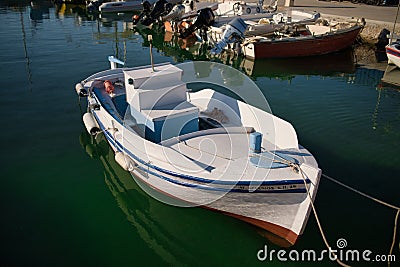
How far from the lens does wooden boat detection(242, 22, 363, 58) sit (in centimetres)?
1888

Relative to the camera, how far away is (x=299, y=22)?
2189 centimetres

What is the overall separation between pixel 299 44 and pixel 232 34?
11.8 ft

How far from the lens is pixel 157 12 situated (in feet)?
97.1

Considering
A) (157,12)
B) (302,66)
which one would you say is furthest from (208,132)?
(157,12)

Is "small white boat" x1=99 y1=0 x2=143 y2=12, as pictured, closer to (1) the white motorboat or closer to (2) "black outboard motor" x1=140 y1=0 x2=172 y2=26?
(1) the white motorboat

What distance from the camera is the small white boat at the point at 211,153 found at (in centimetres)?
620

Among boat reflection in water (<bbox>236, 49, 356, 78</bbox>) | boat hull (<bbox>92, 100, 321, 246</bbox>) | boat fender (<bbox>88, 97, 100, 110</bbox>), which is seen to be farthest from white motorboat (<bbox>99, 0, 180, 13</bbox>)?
boat hull (<bbox>92, 100, 321, 246</bbox>)

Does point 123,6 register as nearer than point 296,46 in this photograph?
No

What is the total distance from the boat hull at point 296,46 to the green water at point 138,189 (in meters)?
2.91

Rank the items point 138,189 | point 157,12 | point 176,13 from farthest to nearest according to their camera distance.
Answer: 1. point 157,12
2. point 176,13
3. point 138,189

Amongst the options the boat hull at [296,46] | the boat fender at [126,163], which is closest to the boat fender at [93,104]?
the boat fender at [126,163]

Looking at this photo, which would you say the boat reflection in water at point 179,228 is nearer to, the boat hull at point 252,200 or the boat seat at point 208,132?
the boat hull at point 252,200

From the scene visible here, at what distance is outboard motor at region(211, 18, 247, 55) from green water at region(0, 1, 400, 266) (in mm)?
4047

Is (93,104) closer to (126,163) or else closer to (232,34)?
(126,163)
